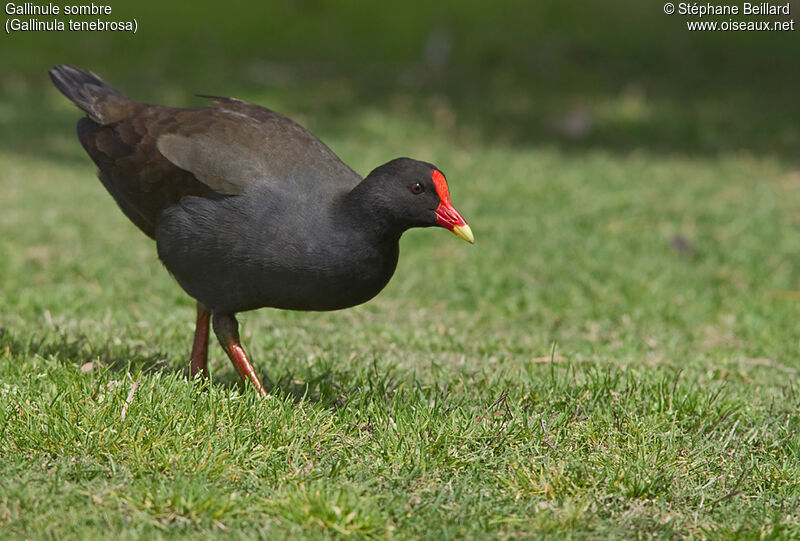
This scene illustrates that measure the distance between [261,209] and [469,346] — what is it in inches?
85.0

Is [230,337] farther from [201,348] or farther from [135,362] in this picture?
[135,362]

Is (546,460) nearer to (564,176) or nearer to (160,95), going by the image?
(564,176)

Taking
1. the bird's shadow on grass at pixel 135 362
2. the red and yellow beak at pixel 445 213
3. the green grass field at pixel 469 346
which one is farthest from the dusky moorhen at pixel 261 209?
the green grass field at pixel 469 346

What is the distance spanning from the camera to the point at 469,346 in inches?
241

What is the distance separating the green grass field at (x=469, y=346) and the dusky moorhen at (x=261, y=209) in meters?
0.46

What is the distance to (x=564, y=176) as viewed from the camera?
11562mm

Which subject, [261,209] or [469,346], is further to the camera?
[469,346]

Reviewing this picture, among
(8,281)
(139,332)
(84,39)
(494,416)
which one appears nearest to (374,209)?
(494,416)

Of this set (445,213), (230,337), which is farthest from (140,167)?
(445,213)

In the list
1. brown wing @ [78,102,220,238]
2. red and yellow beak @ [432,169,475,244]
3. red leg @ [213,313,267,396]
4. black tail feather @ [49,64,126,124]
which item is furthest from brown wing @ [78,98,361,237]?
red leg @ [213,313,267,396]

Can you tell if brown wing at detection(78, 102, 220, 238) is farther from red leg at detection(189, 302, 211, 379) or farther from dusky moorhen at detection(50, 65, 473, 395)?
red leg at detection(189, 302, 211, 379)

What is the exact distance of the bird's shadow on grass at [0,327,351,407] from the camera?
467 cm

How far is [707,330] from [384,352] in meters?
2.46

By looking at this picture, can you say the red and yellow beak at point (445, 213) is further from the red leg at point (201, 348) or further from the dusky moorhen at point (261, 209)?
the red leg at point (201, 348)
